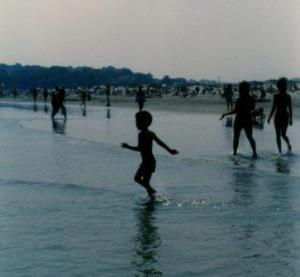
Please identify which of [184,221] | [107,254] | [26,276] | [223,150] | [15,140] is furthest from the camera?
[15,140]

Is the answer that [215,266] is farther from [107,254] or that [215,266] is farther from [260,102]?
[260,102]

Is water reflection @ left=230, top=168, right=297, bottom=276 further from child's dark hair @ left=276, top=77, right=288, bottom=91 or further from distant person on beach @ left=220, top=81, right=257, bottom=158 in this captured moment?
child's dark hair @ left=276, top=77, right=288, bottom=91

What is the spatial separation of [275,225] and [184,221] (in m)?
1.09

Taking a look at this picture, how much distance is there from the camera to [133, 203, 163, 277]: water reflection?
592 centimetres

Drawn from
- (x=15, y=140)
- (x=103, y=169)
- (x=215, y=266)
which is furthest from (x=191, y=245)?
(x=15, y=140)

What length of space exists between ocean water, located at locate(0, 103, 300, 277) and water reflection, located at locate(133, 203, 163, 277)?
0.01 metres

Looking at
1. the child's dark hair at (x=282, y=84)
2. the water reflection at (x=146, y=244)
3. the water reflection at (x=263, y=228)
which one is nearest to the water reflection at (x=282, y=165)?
the water reflection at (x=263, y=228)

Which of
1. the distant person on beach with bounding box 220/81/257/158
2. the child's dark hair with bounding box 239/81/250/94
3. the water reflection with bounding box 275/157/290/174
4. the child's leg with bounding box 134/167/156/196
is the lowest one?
the water reflection with bounding box 275/157/290/174

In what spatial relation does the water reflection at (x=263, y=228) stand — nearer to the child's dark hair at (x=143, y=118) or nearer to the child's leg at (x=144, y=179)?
the child's leg at (x=144, y=179)

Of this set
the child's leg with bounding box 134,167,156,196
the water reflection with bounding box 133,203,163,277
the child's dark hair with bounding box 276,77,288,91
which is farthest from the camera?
the child's dark hair with bounding box 276,77,288,91

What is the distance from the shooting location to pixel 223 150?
16.5m

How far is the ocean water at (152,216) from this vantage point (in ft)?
20.2

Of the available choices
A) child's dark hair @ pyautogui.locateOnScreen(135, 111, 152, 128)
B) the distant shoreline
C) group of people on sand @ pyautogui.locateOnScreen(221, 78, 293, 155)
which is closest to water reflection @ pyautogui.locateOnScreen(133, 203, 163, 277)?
child's dark hair @ pyautogui.locateOnScreen(135, 111, 152, 128)

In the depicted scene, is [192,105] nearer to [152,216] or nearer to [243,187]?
[243,187]
